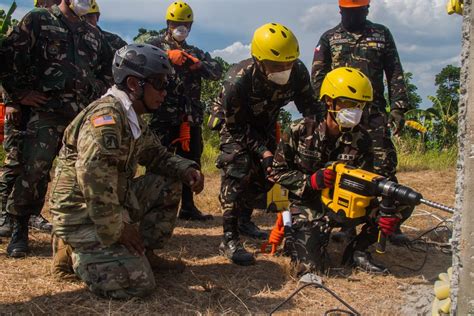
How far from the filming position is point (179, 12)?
227 inches

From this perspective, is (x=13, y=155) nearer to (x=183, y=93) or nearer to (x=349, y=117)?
(x=183, y=93)

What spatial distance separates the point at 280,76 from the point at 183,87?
5.59 ft

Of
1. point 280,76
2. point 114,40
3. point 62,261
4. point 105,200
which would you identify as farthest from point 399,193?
point 114,40

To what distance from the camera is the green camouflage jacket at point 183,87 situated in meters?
5.48

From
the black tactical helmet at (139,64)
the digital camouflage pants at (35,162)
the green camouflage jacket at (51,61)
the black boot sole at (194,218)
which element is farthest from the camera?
the black boot sole at (194,218)

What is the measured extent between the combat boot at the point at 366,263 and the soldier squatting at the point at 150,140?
0.03ft

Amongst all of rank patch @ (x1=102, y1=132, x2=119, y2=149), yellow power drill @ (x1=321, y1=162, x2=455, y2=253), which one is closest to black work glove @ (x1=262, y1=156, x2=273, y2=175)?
yellow power drill @ (x1=321, y1=162, x2=455, y2=253)

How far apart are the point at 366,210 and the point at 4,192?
2.96 meters

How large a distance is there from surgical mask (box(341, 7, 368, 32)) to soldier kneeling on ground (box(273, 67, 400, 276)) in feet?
4.01

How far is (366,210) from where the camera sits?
381 centimetres

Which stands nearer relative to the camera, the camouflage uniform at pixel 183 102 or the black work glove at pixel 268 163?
the black work glove at pixel 268 163

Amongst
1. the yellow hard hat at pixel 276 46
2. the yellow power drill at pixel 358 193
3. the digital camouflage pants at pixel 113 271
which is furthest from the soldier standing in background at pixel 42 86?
the yellow power drill at pixel 358 193

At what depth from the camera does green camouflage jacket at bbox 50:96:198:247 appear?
122 inches

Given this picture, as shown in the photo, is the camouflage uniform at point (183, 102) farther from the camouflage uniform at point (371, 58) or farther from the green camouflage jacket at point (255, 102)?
the camouflage uniform at point (371, 58)
